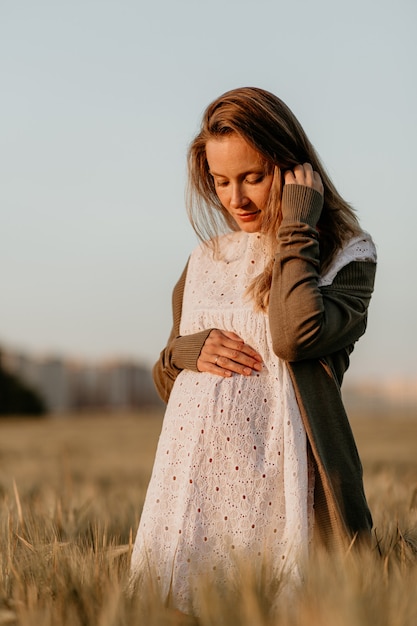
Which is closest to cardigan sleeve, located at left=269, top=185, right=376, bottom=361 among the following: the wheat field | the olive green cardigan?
the olive green cardigan

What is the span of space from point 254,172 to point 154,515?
1.07m

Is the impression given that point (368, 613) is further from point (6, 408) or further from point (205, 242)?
point (6, 408)

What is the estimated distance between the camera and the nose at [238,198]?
255 cm

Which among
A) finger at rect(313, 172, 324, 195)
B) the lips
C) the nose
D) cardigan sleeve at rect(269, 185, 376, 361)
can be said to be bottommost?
cardigan sleeve at rect(269, 185, 376, 361)

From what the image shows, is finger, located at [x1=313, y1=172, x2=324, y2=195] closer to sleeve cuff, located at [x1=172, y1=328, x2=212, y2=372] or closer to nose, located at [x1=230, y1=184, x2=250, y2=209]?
nose, located at [x1=230, y1=184, x2=250, y2=209]

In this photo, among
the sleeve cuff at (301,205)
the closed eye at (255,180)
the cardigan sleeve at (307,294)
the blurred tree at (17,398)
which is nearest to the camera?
the cardigan sleeve at (307,294)

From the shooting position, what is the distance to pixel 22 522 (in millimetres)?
3008

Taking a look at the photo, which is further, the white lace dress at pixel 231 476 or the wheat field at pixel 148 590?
the white lace dress at pixel 231 476

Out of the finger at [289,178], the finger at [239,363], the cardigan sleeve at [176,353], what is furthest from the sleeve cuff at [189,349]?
the finger at [289,178]

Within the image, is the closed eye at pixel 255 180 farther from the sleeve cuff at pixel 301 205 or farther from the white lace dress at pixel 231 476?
the white lace dress at pixel 231 476

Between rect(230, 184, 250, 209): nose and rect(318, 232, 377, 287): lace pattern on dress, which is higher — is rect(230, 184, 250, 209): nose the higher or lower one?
the higher one

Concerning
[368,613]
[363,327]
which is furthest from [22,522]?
[368,613]

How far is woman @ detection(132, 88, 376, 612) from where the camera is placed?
2.39 meters

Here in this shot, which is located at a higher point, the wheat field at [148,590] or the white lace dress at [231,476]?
the white lace dress at [231,476]
